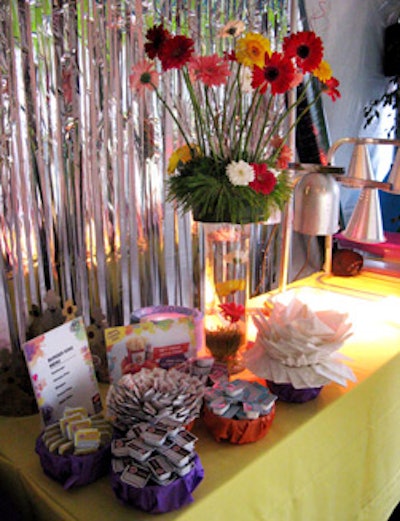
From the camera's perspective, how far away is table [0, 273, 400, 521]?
799mm

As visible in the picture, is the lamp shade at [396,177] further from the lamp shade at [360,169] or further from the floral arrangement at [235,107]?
the floral arrangement at [235,107]

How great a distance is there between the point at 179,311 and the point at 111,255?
44cm

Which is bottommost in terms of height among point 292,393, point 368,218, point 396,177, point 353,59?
point 292,393

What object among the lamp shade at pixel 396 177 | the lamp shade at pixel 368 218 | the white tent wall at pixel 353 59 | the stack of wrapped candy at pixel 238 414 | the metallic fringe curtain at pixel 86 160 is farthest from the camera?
the white tent wall at pixel 353 59

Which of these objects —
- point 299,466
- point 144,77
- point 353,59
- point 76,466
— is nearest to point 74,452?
point 76,466

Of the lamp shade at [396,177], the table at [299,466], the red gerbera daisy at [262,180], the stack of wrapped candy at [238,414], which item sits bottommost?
the table at [299,466]

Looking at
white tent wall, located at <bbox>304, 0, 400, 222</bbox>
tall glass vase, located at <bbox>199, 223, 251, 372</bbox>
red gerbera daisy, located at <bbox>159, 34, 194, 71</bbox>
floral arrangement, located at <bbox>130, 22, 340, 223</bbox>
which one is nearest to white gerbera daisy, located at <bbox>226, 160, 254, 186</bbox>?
floral arrangement, located at <bbox>130, 22, 340, 223</bbox>

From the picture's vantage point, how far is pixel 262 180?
1134mm

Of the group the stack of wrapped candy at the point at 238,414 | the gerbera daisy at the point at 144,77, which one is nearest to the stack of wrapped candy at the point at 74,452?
the stack of wrapped candy at the point at 238,414

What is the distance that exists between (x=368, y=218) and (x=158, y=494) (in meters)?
1.32

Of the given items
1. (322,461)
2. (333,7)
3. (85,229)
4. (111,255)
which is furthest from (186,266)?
(333,7)

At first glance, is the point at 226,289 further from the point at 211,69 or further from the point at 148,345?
the point at 211,69

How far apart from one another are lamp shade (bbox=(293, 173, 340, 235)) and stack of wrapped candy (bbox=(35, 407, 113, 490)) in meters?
0.93

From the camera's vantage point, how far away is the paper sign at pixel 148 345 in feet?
3.50
